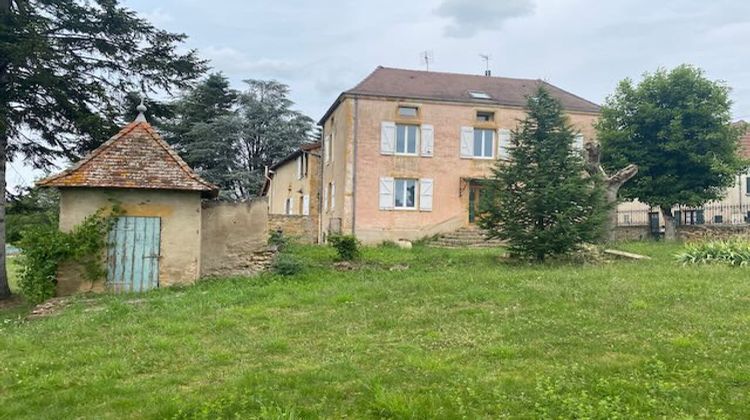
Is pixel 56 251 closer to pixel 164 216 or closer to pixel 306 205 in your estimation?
pixel 164 216

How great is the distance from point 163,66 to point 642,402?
15.4m

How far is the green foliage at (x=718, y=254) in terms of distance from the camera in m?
13.1

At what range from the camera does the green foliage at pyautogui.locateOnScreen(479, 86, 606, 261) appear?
13797 millimetres

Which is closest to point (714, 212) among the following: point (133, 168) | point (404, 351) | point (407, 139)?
point (407, 139)

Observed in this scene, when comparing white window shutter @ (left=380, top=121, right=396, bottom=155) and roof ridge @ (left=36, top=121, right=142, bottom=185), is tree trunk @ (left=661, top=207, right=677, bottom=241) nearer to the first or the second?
white window shutter @ (left=380, top=121, right=396, bottom=155)

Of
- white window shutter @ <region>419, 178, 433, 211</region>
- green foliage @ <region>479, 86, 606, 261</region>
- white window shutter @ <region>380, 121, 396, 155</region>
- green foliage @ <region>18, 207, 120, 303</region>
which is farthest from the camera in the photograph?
white window shutter @ <region>419, 178, 433, 211</region>

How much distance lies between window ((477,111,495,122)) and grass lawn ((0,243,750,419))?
14787 mm

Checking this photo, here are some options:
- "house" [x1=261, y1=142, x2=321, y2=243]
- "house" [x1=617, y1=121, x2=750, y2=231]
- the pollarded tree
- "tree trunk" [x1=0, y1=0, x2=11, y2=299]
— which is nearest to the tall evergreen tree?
"tree trunk" [x1=0, y1=0, x2=11, y2=299]

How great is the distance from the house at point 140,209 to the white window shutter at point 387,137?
11271mm

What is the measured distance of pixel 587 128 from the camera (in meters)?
25.9

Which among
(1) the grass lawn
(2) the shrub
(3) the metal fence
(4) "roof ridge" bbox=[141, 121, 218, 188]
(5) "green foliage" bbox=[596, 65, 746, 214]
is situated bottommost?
(1) the grass lawn

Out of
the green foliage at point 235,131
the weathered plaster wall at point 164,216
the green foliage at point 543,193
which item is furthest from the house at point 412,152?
the green foliage at point 235,131

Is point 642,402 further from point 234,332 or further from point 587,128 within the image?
point 587,128

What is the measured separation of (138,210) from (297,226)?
14634 millimetres
